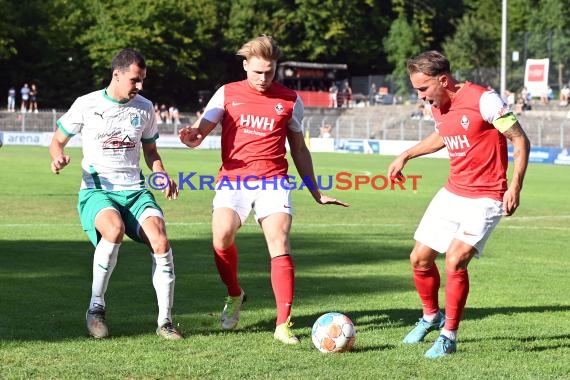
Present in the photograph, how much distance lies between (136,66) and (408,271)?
5185 millimetres

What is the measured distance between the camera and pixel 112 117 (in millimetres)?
8000

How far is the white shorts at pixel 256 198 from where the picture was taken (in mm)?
8039

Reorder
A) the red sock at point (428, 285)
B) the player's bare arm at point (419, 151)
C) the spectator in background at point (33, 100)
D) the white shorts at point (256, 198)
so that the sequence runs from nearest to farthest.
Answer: the red sock at point (428, 285), the white shorts at point (256, 198), the player's bare arm at point (419, 151), the spectator in background at point (33, 100)

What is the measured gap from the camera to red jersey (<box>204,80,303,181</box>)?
8094mm

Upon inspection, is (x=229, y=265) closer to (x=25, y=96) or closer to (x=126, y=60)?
(x=126, y=60)

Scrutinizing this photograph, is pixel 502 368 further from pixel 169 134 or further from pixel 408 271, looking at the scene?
Result: pixel 169 134

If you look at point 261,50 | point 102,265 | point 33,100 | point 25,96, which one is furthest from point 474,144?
point 33,100

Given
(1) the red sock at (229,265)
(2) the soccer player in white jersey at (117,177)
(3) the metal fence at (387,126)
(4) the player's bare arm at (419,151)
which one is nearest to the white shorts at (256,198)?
(1) the red sock at (229,265)

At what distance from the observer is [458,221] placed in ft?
24.9

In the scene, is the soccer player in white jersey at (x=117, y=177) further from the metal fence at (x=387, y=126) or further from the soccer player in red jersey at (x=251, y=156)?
the metal fence at (x=387, y=126)

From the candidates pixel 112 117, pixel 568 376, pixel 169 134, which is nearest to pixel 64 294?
pixel 112 117

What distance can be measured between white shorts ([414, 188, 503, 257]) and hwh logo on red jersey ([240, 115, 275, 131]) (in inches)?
53.4

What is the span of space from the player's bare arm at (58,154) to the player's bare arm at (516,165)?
307 centimetres

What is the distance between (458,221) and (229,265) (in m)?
1.83
